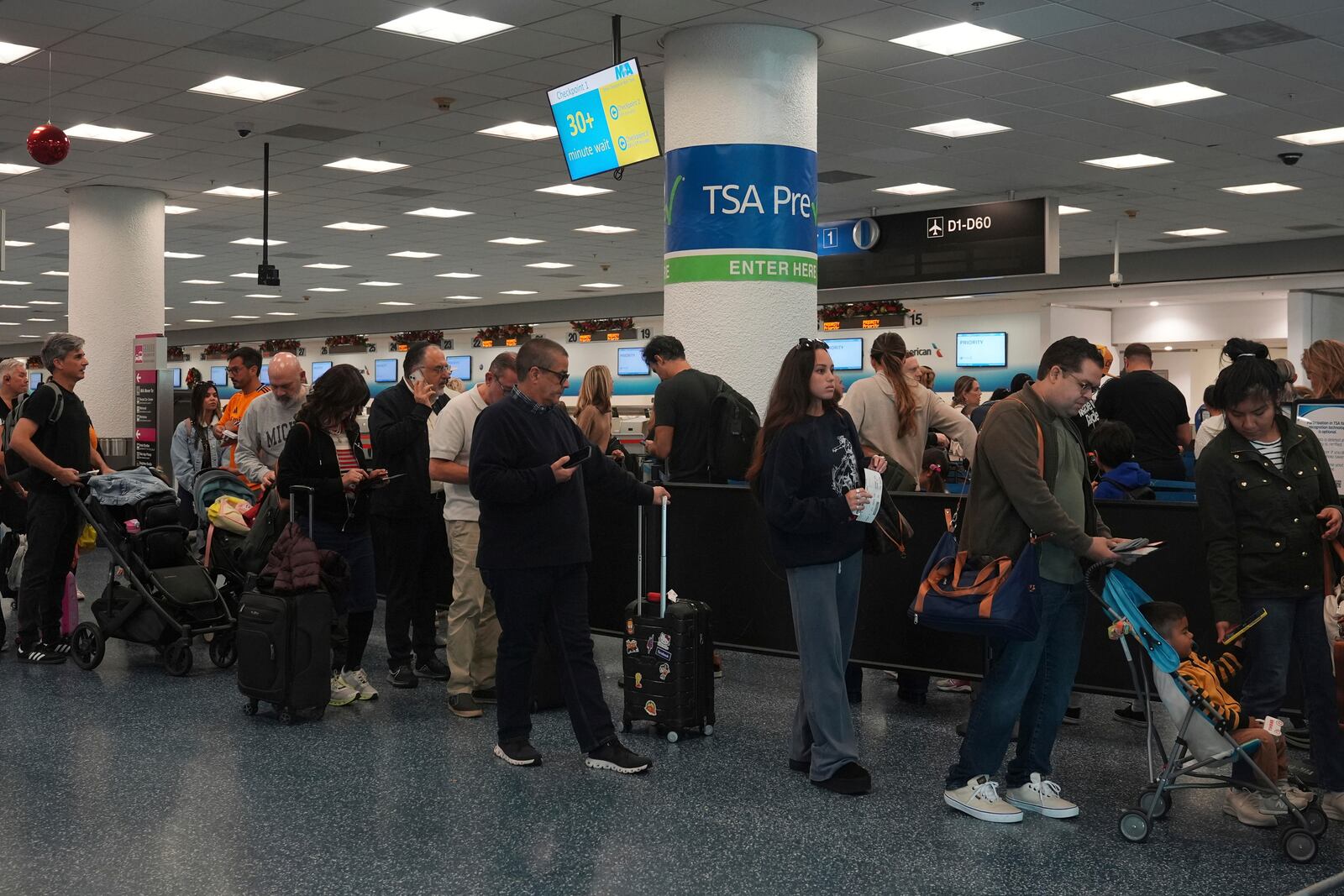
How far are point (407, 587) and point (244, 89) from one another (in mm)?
5257

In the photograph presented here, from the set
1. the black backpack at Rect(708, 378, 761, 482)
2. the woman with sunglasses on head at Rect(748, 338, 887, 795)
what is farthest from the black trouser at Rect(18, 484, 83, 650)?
the woman with sunglasses on head at Rect(748, 338, 887, 795)

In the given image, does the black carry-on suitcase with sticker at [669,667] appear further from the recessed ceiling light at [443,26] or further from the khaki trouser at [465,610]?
the recessed ceiling light at [443,26]

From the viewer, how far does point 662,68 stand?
29.8 ft

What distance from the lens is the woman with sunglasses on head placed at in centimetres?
455

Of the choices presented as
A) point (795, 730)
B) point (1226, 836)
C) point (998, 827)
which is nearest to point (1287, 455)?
point (1226, 836)

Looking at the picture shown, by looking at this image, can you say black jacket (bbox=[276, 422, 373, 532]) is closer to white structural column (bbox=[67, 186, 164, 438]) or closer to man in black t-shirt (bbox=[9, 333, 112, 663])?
man in black t-shirt (bbox=[9, 333, 112, 663])

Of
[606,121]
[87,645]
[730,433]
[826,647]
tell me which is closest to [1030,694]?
[826,647]

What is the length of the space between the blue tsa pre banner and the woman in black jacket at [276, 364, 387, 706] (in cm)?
238

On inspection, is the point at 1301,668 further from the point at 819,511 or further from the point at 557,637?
the point at 557,637

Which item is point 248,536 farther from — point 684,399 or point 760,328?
point 760,328

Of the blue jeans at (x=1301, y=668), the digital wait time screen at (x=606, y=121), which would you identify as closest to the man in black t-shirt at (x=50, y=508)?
the digital wait time screen at (x=606, y=121)

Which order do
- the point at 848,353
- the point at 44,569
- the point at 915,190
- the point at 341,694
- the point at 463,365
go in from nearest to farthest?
the point at 341,694
the point at 44,569
the point at 915,190
the point at 848,353
the point at 463,365

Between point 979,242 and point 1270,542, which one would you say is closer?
point 1270,542

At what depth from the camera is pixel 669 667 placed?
17.7ft
